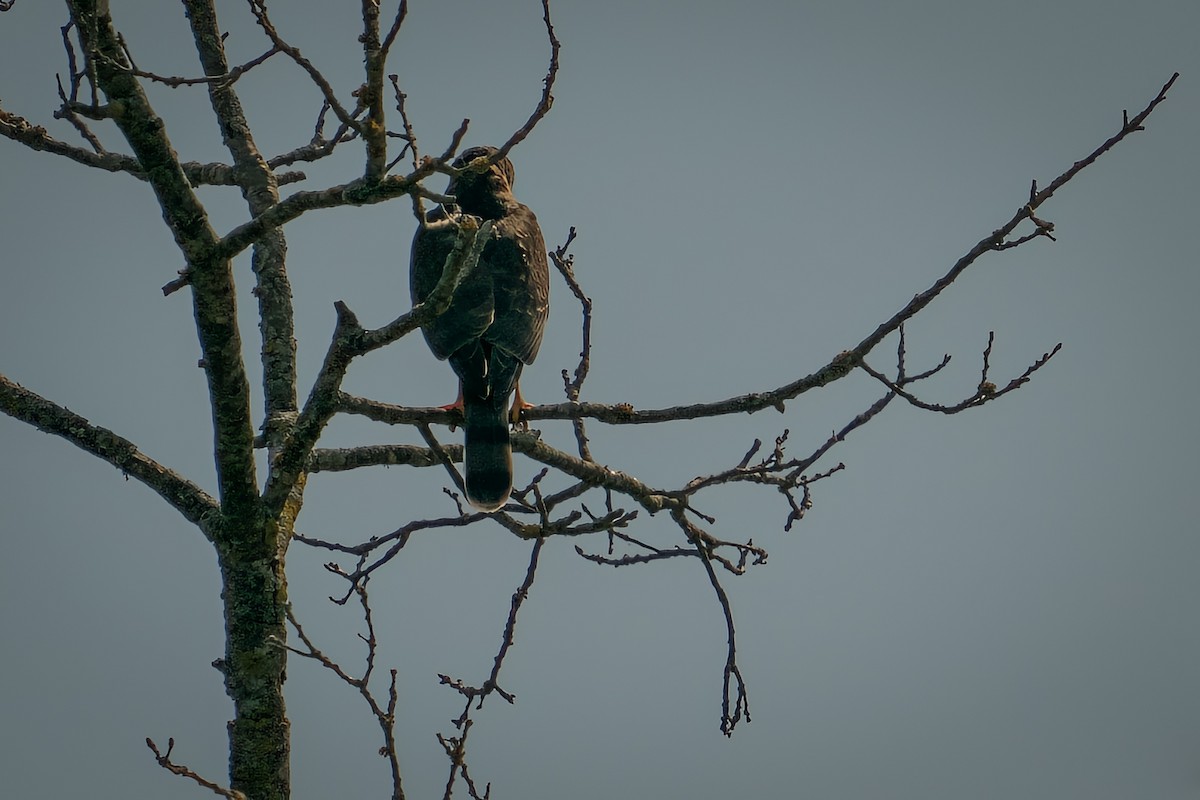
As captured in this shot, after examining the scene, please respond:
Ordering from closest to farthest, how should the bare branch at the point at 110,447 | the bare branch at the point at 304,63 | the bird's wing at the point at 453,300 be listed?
the bare branch at the point at 304,63, the bare branch at the point at 110,447, the bird's wing at the point at 453,300

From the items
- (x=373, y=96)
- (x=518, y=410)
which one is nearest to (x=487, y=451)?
(x=518, y=410)

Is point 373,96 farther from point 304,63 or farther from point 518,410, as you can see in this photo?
point 518,410

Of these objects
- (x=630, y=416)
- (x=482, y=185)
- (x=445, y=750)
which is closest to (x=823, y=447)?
(x=630, y=416)

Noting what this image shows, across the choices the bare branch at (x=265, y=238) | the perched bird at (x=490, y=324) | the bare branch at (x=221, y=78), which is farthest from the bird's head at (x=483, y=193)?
the bare branch at (x=221, y=78)

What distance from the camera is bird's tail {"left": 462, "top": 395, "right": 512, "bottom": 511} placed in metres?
4.73

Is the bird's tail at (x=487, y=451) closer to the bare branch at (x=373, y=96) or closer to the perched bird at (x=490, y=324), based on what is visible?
the perched bird at (x=490, y=324)

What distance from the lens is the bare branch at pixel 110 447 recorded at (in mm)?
3320

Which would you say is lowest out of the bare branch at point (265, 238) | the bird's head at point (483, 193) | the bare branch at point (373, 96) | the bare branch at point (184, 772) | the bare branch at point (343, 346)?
the bare branch at point (184, 772)

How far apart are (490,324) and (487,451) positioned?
2.55 ft

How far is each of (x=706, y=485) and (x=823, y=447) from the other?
0.49m

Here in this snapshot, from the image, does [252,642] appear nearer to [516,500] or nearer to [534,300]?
[516,500]

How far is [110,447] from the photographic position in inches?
132

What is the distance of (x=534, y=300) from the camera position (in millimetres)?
5680

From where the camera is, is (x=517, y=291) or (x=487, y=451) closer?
(x=487, y=451)
